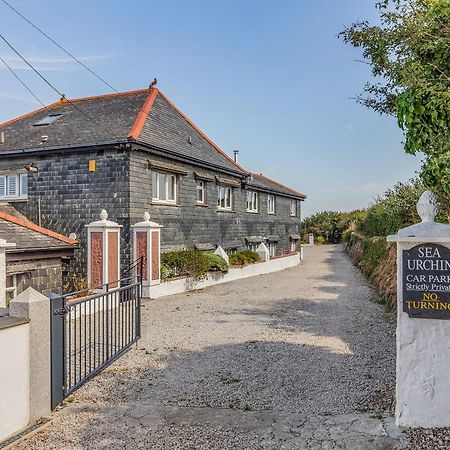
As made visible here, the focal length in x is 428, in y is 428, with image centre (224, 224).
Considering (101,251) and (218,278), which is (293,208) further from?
(101,251)

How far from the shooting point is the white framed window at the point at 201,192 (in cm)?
1902

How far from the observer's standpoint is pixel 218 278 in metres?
18.0

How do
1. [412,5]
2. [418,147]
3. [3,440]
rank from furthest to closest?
1. [412,5]
2. [418,147]
3. [3,440]

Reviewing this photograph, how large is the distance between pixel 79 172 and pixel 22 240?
→ 4.37 m

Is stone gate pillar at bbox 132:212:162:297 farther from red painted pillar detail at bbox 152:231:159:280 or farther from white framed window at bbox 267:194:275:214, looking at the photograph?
white framed window at bbox 267:194:275:214

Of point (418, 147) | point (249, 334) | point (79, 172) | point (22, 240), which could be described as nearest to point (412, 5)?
point (418, 147)

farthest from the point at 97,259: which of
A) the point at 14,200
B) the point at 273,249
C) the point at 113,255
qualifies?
the point at 273,249

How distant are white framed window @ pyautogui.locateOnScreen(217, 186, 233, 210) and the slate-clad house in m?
0.18

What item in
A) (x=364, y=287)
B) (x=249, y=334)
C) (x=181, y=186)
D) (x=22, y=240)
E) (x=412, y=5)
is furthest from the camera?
(x=181, y=186)

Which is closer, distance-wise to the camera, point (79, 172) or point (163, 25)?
point (163, 25)

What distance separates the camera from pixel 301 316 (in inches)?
429

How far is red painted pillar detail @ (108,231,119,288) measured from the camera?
525 inches

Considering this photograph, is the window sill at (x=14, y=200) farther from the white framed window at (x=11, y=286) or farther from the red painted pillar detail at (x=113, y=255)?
the white framed window at (x=11, y=286)

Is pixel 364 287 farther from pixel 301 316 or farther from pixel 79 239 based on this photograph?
pixel 79 239
